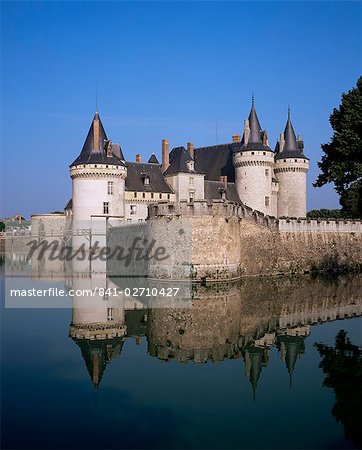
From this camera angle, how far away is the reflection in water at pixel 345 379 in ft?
30.3

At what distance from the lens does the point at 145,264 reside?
2786 cm

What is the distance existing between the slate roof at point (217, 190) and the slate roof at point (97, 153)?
6863 mm

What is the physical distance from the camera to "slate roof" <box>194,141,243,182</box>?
44.0m

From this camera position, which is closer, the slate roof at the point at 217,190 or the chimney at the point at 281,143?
the slate roof at the point at 217,190

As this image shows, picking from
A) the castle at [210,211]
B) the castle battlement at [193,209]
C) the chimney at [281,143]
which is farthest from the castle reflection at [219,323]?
the chimney at [281,143]

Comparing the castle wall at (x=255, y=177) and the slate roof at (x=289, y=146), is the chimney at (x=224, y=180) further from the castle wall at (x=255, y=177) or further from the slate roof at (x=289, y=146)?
the slate roof at (x=289, y=146)

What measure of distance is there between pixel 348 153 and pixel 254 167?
9.87m

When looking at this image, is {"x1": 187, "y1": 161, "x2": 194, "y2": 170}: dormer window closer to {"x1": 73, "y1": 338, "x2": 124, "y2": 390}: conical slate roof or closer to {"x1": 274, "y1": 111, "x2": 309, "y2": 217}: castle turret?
{"x1": 274, "y1": 111, "x2": 309, "y2": 217}: castle turret

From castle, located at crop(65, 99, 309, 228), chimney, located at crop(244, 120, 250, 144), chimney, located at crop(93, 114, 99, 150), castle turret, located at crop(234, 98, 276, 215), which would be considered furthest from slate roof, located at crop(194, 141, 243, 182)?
chimney, located at crop(93, 114, 99, 150)

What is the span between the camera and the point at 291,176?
142ft

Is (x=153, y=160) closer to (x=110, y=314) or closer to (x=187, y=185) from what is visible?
(x=187, y=185)

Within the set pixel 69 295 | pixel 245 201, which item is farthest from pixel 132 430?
pixel 245 201

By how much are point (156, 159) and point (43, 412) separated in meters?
36.9

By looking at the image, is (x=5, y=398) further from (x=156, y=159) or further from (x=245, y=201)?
(x=156, y=159)
